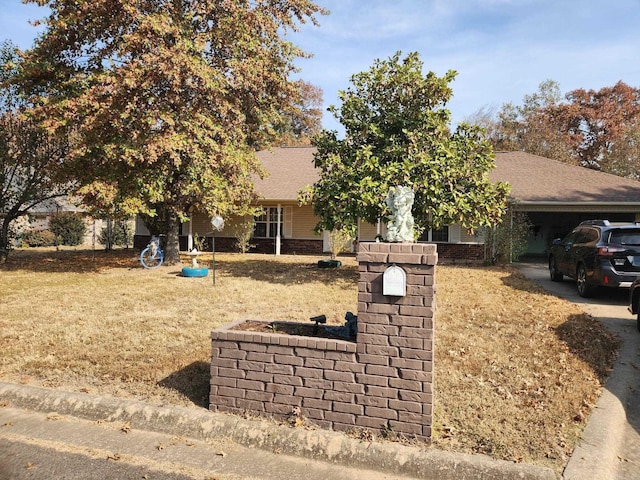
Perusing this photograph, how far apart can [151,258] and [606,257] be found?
13194 millimetres

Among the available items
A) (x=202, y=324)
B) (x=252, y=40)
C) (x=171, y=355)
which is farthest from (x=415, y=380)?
(x=252, y=40)

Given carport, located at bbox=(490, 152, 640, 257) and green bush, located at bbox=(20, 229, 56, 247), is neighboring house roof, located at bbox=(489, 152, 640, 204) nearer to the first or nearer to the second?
carport, located at bbox=(490, 152, 640, 257)

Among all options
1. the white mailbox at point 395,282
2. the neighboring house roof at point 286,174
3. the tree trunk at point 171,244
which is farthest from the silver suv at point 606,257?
the tree trunk at point 171,244

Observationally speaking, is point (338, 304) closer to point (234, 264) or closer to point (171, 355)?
point (171, 355)

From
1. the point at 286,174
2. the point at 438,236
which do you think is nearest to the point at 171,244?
the point at 286,174

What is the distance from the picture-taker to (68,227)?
30.2 m

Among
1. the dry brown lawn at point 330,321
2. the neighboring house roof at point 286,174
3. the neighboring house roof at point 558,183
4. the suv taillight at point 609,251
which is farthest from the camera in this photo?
the neighboring house roof at point 286,174

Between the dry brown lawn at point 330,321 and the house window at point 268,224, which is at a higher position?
the house window at point 268,224

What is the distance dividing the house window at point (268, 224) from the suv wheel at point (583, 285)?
1426 cm

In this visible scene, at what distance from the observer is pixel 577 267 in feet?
36.2

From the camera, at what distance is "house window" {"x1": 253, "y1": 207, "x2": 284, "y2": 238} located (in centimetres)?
2289

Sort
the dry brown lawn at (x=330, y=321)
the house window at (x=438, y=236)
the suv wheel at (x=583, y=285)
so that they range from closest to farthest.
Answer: the dry brown lawn at (x=330, y=321) → the suv wheel at (x=583, y=285) → the house window at (x=438, y=236)

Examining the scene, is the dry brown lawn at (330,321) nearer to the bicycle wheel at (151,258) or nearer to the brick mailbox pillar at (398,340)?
the brick mailbox pillar at (398,340)

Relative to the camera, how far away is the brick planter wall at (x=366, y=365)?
142 inches
